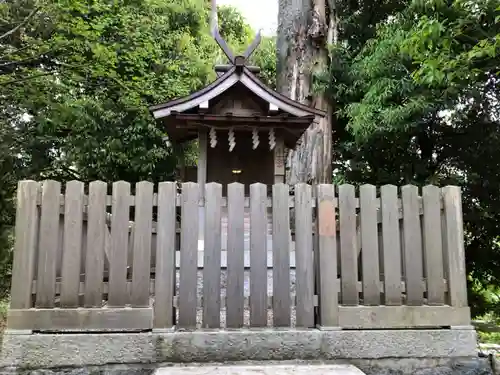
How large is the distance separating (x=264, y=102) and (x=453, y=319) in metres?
3.98

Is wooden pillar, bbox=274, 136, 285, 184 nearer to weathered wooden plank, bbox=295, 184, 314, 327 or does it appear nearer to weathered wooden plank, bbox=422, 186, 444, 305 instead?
weathered wooden plank, bbox=295, 184, 314, 327

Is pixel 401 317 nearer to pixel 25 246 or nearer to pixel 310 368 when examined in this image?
pixel 310 368

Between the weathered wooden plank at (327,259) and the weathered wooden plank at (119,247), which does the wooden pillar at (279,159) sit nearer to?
the weathered wooden plank at (327,259)

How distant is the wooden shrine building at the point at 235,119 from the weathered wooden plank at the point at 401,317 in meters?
3.12

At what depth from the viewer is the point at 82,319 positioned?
11.6ft

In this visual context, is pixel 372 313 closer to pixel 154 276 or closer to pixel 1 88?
pixel 154 276

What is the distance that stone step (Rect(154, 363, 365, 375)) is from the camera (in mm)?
3232

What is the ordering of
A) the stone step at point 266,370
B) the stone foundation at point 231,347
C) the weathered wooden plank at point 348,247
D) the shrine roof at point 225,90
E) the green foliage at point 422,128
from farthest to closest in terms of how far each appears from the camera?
1. the green foliage at point 422,128
2. the shrine roof at point 225,90
3. the weathered wooden plank at point 348,247
4. the stone foundation at point 231,347
5. the stone step at point 266,370

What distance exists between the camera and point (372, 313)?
373 cm

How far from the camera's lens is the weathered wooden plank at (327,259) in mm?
3717

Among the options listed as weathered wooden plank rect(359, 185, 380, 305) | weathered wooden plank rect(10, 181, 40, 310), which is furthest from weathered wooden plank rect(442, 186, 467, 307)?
weathered wooden plank rect(10, 181, 40, 310)

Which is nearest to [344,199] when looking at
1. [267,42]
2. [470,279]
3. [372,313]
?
[372,313]

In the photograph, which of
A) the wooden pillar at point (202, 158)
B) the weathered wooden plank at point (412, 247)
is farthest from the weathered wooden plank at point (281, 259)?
the wooden pillar at point (202, 158)

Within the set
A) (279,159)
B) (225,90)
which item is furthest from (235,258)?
(225,90)
